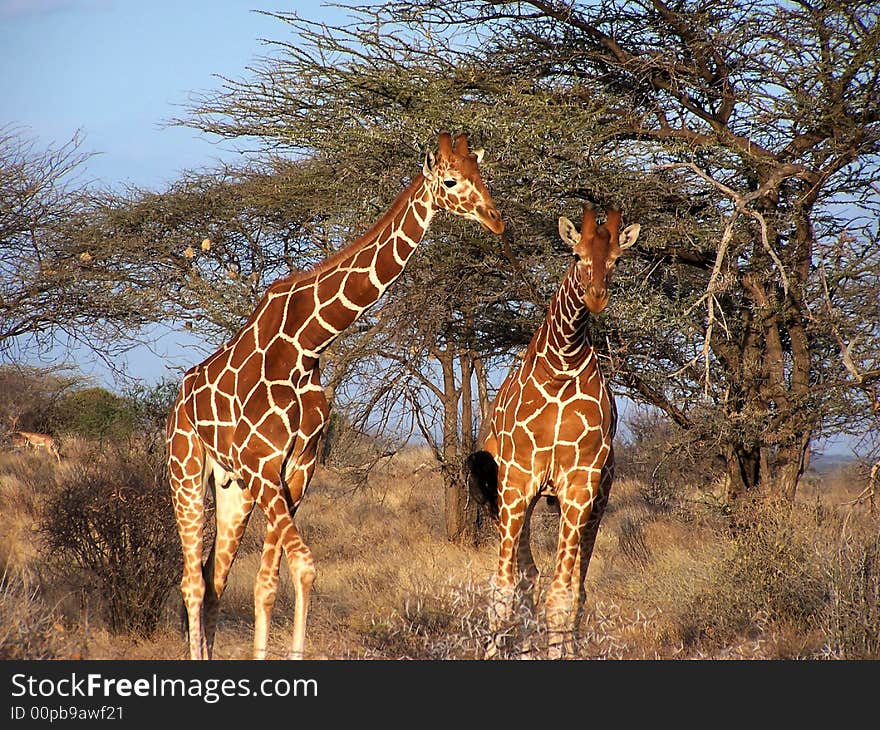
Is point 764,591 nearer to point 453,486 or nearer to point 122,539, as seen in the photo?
point 122,539

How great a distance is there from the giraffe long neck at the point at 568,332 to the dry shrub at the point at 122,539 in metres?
3.39

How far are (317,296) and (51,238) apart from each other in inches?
407

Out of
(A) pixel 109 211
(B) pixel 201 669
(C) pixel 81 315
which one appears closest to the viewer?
(B) pixel 201 669

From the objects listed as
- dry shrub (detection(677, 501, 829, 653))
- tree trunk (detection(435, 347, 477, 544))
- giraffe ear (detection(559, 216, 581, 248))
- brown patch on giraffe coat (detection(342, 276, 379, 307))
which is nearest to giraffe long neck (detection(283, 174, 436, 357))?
brown patch on giraffe coat (detection(342, 276, 379, 307))

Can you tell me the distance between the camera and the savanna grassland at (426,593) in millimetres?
6359

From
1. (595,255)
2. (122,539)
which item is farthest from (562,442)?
(122,539)

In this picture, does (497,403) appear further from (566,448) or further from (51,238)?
(51,238)

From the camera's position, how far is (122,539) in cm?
816

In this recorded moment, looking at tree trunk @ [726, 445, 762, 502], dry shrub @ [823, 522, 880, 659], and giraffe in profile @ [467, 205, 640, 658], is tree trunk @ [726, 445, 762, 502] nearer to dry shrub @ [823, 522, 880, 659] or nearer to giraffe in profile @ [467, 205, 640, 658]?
dry shrub @ [823, 522, 880, 659]

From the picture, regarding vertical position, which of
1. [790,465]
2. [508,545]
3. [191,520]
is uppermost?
[790,465]

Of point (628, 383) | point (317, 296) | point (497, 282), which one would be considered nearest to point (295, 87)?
point (497, 282)

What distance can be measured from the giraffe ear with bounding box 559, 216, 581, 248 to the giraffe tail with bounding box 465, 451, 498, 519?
5.79 ft

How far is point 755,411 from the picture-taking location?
954 cm

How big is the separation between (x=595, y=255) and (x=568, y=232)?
0.54 meters
